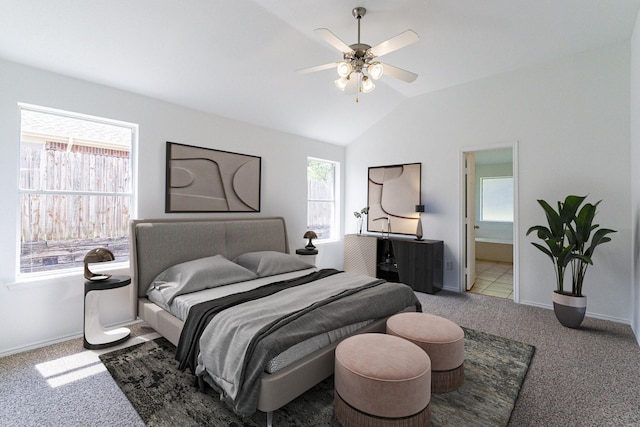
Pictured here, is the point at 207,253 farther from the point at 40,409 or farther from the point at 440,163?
the point at 440,163

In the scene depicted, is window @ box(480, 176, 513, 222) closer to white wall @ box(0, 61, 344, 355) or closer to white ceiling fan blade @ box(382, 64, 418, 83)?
white wall @ box(0, 61, 344, 355)

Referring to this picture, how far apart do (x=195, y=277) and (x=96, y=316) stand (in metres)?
1.00

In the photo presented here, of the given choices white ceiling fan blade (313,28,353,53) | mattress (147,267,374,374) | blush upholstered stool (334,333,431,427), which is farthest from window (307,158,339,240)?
blush upholstered stool (334,333,431,427)

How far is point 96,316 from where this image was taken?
285 centimetres

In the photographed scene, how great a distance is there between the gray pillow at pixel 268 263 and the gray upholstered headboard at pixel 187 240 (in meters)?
0.30

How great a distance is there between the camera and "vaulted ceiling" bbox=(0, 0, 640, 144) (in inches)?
98.0

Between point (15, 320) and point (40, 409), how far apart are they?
1.18m

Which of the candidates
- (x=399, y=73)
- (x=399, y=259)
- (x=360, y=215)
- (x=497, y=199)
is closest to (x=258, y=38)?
(x=399, y=73)

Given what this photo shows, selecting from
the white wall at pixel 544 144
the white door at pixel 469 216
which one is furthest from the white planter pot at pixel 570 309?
the white door at pixel 469 216

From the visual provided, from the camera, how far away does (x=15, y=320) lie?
105 inches

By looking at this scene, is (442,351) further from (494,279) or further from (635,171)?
(494,279)

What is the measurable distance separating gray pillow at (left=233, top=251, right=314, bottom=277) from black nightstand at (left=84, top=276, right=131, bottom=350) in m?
1.22

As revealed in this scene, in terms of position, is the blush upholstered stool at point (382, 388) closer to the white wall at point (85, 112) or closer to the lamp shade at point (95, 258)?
the lamp shade at point (95, 258)

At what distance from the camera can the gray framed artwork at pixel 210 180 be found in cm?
363
